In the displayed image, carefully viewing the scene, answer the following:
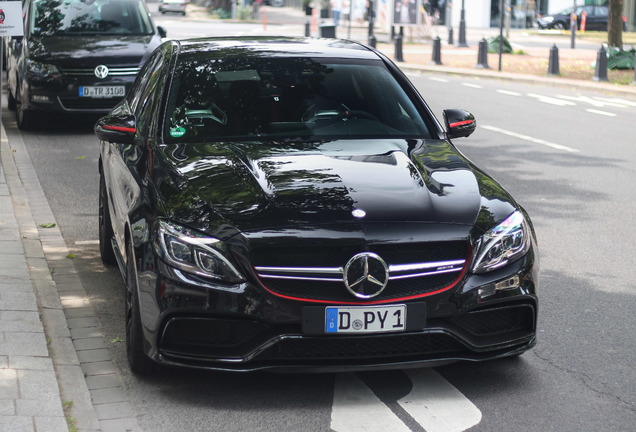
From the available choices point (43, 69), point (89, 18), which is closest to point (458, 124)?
point (43, 69)

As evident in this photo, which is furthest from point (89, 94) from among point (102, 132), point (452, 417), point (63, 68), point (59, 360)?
point (452, 417)

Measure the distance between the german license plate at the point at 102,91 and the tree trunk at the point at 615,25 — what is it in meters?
16.4

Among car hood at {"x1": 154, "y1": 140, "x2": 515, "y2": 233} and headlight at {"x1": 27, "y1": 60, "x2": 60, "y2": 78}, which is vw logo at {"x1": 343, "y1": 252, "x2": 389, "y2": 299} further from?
headlight at {"x1": 27, "y1": 60, "x2": 60, "y2": 78}

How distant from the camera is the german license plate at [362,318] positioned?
4582mm

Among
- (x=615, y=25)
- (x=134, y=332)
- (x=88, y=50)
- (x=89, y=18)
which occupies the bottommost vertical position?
(x=615, y=25)

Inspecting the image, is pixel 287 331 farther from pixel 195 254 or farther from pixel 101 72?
pixel 101 72

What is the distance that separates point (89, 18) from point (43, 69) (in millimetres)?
1468

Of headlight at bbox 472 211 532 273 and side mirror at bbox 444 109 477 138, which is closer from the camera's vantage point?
headlight at bbox 472 211 532 273

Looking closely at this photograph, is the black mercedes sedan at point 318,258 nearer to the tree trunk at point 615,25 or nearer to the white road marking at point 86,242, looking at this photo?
the white road marking at point 86,242

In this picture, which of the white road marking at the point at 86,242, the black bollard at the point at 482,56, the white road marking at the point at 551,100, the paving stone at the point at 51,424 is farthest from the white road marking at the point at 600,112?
the paving stone at the point at 51,424

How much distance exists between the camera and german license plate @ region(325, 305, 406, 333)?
458 centimetres

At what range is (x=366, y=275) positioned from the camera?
15.0 feet

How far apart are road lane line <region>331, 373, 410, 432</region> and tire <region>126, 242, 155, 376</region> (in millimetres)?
900

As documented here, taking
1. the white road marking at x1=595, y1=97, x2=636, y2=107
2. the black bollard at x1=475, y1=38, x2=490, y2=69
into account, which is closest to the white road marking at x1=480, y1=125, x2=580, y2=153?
the white road marking at x1=595, y1=97, x2=636, y2=107
